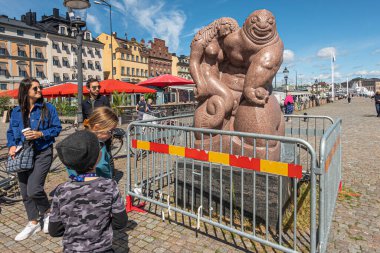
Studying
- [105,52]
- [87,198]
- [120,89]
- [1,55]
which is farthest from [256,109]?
[105,52]

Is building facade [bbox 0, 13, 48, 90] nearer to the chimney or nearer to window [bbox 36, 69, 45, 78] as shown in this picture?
window [bbox 36, 69, 45, 78]

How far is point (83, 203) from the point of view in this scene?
1.93 m

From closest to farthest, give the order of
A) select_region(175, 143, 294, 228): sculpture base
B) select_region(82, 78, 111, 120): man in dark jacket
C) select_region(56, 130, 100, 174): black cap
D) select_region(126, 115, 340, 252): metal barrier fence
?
select_region(56, 130, 100, 174): black cap → select_region(126, 115, 340, 252): metal barrier fence → select_region(175, 143, 294, 228): sculpture base → select_region(82, 78, 111, 120): man in dark jacket

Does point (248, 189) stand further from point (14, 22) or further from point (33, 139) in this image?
point (14, 22)

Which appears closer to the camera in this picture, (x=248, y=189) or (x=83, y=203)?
(x=83, y=203)

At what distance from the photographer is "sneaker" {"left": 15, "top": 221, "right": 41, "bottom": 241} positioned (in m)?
3.49

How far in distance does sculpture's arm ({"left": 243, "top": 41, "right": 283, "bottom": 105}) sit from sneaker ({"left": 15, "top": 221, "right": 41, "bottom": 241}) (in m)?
3.17

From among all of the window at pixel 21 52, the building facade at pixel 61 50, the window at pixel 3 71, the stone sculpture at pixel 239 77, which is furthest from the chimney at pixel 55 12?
the stone sculpture at pixel 239 77

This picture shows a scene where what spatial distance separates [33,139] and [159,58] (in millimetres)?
67867

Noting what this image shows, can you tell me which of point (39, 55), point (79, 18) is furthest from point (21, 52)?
point (79, 18)

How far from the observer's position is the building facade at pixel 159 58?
67.5 metres

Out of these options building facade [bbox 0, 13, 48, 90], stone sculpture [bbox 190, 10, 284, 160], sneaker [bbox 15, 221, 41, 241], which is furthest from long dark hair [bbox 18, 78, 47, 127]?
building facade [bbox 0, 13, 48, 90]

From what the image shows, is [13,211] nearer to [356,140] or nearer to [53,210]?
[53,210]

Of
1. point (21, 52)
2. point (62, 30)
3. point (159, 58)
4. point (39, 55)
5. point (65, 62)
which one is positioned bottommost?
point (65, 62)
